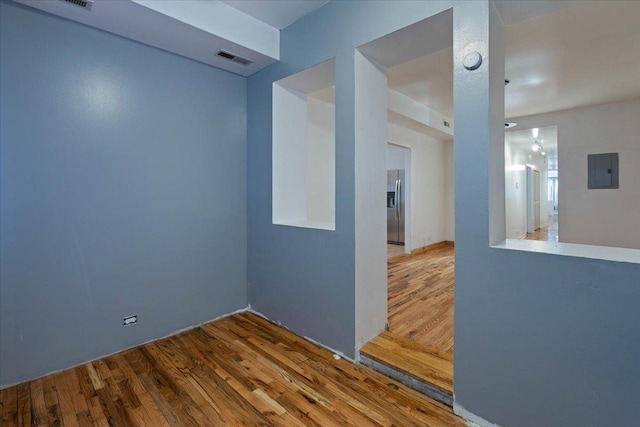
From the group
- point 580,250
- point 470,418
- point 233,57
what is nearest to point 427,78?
point 233,57

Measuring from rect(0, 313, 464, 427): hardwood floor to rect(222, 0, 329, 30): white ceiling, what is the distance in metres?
2.82

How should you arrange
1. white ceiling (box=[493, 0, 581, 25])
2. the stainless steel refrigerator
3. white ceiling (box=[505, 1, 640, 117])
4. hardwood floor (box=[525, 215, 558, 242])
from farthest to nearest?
hardwood floor (box=[525, 215, 558, 242]) < the stainless steel refrigerator < white ceiling (box=[505, 1, 640, 117]) < white ceiling (box=[493, 0, 581, 25])

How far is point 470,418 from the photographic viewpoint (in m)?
1.64

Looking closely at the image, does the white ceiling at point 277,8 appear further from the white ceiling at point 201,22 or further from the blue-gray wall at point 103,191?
the blue-gray wall at point 103,191

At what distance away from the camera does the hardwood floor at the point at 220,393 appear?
5.51ft

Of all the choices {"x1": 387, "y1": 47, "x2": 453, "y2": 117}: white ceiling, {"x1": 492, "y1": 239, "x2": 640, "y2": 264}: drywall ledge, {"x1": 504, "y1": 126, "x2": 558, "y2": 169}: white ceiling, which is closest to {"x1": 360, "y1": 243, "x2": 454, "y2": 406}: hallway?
{"x1": 492, "y1": 239, "x2": 640, "y2": 264}: drywall ledge

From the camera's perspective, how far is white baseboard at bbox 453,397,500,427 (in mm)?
1599

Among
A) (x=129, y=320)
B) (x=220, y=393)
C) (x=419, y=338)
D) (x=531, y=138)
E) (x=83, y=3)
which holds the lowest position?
(x=220, y=393)

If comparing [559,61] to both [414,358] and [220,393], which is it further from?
[220,393]

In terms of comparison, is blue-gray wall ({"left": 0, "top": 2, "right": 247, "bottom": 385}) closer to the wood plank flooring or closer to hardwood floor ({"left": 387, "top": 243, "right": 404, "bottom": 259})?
the wood plank flooring

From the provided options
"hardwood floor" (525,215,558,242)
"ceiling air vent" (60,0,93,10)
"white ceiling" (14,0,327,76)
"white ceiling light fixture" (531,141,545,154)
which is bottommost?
"hardwood floor" (525,215,558,242)

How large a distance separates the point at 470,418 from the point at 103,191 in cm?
294

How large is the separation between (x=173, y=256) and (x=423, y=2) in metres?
2.75

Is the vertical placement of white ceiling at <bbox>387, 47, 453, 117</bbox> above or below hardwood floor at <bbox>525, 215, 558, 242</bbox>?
above
